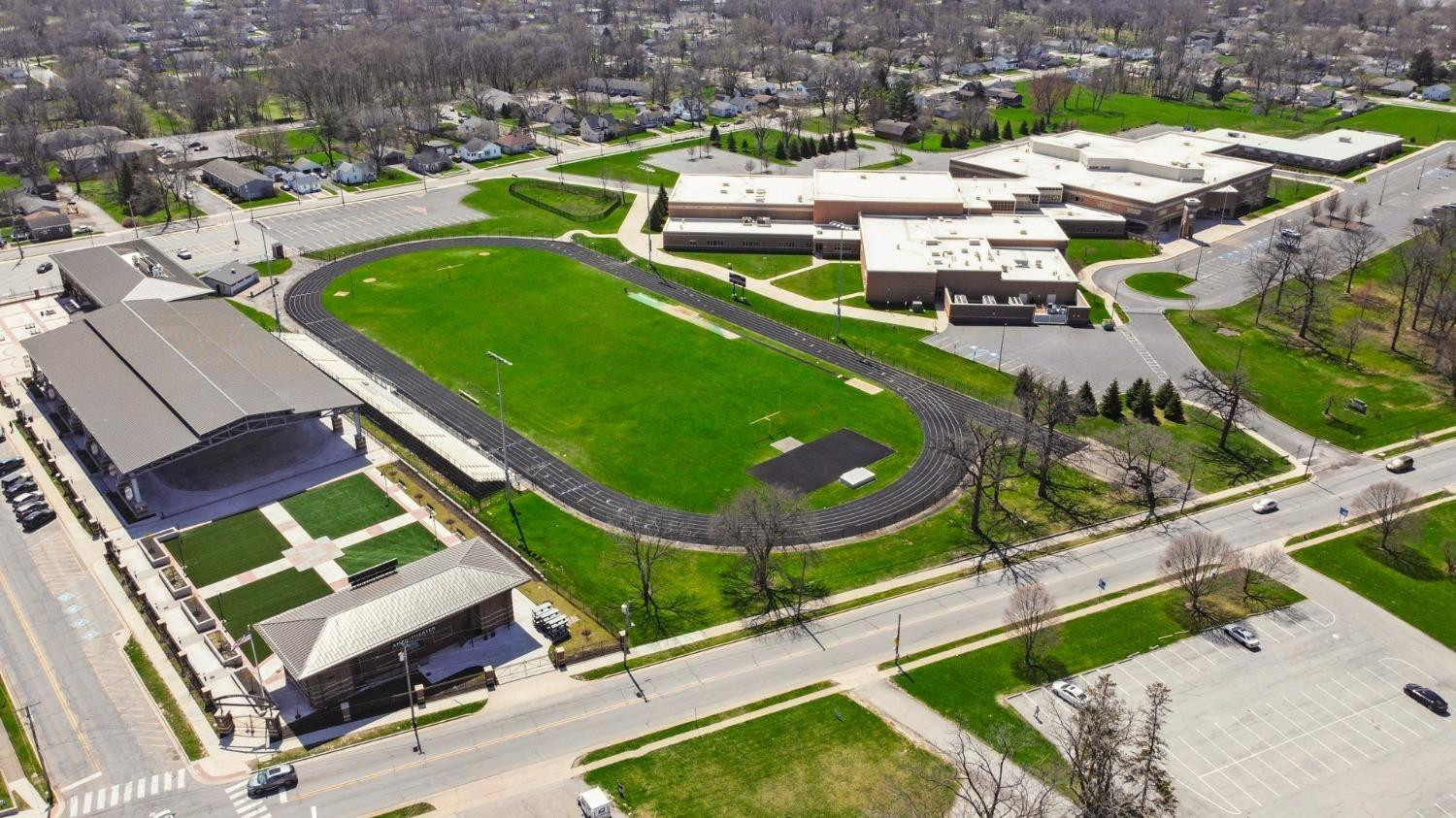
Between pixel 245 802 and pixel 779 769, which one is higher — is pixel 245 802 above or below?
below

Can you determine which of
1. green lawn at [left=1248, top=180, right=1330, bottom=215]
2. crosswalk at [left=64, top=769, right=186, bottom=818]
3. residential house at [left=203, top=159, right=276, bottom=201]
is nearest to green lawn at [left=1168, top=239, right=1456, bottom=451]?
green lawn at [left=1248, top=180, right=1330, bottom=215]

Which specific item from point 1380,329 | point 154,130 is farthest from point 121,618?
point 154,130

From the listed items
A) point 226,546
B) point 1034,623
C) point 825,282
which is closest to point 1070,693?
point 1034,623

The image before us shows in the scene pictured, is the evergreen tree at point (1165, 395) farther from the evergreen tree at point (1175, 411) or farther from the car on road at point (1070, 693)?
the car on road at point (1070, 693)

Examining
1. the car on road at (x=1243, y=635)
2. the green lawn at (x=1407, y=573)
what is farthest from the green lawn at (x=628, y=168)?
the car on road at (x=1243, y=635)

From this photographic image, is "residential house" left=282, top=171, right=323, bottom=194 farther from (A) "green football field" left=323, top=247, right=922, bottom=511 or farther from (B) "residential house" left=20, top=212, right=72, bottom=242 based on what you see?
(A) "green football field" left=323, top=247, right=922, bottom=511

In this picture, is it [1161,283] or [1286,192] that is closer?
[1161,283]

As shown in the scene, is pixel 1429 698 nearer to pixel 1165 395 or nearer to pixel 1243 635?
pixel 1243 635
